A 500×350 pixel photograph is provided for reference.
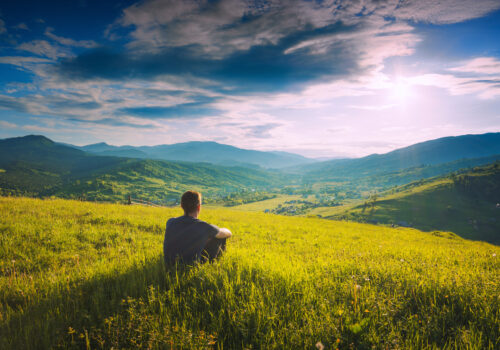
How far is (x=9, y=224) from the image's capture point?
28.4ft

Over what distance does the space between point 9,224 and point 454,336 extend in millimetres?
13762

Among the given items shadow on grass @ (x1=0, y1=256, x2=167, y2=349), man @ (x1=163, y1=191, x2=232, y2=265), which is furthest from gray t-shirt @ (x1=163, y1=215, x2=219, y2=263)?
shadow on grass @ (x1=0, y1=256, x2=167, y2=349)

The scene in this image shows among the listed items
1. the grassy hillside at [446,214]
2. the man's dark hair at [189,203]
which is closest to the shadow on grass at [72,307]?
the man's dark hair at [189,203]

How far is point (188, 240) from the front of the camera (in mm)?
4902

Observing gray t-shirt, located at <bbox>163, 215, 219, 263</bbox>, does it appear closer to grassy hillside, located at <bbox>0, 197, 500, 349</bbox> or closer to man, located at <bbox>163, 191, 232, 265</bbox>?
man, located at <bbox>163, 191, 232, 265</bbox>

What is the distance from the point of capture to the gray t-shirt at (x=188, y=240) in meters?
4.86

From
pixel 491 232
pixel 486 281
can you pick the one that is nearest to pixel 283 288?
pixel 486 281

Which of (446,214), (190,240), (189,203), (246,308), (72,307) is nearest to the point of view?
(246,308)

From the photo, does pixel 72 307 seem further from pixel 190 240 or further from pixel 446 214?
pixel 446 214

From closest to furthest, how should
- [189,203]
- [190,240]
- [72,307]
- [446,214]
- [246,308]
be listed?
[246,308]
[72,307]
[190,240]
[189,203]
[446,214]

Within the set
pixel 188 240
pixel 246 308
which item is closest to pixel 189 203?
pixel 188 240

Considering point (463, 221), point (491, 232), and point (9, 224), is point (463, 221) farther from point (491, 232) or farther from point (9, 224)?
point (9, 224)

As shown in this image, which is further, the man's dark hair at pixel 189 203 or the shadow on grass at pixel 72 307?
the man's dark hair at pixel 189 203

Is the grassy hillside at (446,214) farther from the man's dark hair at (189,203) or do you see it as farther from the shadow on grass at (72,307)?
the shadow on grass at (72,307)
